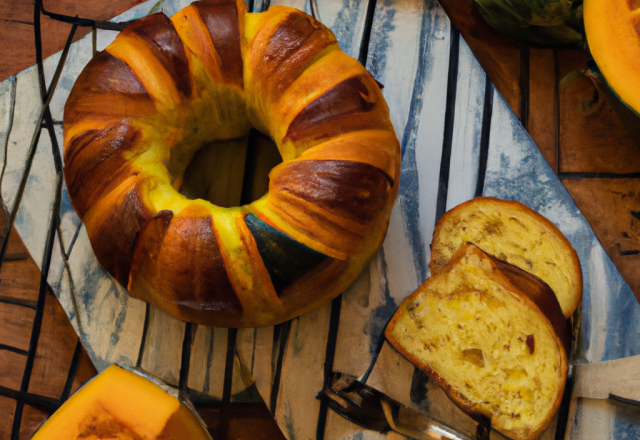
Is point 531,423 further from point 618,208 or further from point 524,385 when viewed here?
point 618,208

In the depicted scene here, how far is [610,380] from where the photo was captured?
3.21ft

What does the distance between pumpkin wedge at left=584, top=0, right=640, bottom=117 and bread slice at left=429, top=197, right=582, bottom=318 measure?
26 centimetres

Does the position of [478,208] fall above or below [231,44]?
below

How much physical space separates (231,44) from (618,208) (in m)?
0.81

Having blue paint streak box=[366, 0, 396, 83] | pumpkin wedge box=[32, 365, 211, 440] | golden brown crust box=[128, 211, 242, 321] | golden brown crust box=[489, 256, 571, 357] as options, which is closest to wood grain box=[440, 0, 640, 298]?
blue paint streak box=[366, 0, 396, 83]

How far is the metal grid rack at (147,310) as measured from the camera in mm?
1054

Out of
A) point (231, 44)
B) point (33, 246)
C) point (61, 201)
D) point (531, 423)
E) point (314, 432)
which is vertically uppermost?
point (231, 44)

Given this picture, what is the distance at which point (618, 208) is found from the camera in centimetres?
109

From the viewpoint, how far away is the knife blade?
3.16ft

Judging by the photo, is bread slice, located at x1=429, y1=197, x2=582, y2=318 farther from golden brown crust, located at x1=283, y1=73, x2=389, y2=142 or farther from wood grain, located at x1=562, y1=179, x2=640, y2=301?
golden brown crust, located at x1=283, y1=73, x2=389, y2=142

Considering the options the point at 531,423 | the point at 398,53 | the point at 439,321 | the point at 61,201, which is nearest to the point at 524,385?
the point at 531,423

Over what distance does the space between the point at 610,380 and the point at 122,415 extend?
849mm

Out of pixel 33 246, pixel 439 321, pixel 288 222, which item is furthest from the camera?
pixel 33 246

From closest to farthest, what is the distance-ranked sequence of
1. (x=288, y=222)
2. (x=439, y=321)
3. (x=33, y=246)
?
(x=288, y=222) < (x=439, y=321) < (x=33, y=246)
